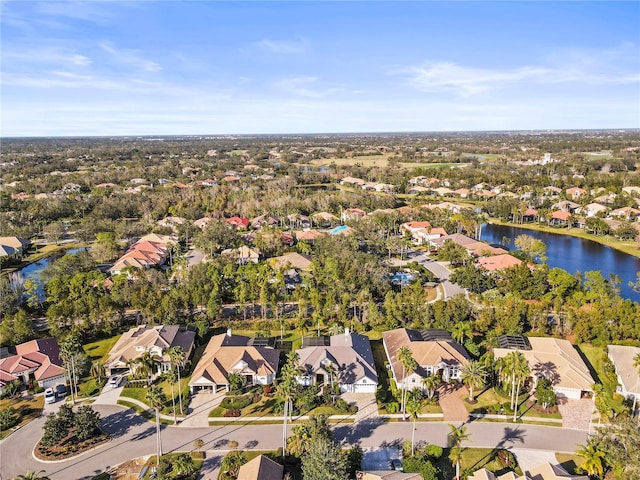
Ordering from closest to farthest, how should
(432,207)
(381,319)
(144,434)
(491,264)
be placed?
(144,434) → (381,319) → (491,264) → (432,207)

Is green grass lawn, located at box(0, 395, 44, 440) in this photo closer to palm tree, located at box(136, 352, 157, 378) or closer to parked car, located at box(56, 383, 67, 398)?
parked car, located at box(56, 383, 67, 398)

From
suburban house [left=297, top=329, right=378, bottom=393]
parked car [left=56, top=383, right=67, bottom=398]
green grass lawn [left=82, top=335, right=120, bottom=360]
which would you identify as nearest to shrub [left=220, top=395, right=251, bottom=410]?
suburban house [left=297, top=329, right=378, bottom=393]

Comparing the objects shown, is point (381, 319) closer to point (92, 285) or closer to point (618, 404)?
point (618, 404)

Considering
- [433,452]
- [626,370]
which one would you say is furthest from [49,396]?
[626,370]

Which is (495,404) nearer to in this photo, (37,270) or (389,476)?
(389,476)

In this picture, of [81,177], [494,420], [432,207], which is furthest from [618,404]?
[81,177]

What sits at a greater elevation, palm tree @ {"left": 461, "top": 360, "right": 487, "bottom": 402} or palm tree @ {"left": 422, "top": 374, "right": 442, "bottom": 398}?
palm tree @ {"left": 461, "top": 360, "right": 487, "bottom": 402}
